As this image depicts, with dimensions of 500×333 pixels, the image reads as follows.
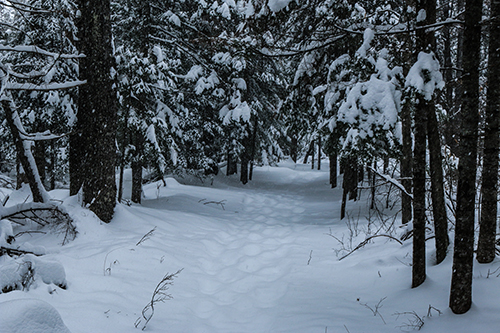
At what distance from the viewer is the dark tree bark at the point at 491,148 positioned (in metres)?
3.48

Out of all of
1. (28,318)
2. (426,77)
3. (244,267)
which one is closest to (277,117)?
(244,267)

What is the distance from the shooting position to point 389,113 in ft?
14.7

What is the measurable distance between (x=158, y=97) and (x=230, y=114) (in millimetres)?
4704

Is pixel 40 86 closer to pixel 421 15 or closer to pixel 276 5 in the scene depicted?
pixel 276 5

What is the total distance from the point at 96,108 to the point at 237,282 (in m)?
4.34

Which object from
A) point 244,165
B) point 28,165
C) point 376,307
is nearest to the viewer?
point 376,307

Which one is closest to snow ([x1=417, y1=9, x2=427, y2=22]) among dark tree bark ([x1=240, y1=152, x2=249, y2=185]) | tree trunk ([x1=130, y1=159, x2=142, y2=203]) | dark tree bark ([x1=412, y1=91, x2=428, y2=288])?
dark tree bark ([x1=412, y1=91, x2=428, y2=288])

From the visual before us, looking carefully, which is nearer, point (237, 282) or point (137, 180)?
point (237, 282)

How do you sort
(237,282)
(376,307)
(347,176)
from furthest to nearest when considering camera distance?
(347,176) < (237,282) < (376,307)

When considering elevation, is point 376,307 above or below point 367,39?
below

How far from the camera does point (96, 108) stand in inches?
263

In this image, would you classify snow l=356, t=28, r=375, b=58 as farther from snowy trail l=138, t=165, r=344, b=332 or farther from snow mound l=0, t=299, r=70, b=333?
snow mound l=0, t=299, r=70, b=333

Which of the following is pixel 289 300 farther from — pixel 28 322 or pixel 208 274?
pixel 28 322

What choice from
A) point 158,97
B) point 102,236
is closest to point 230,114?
point 158,97
